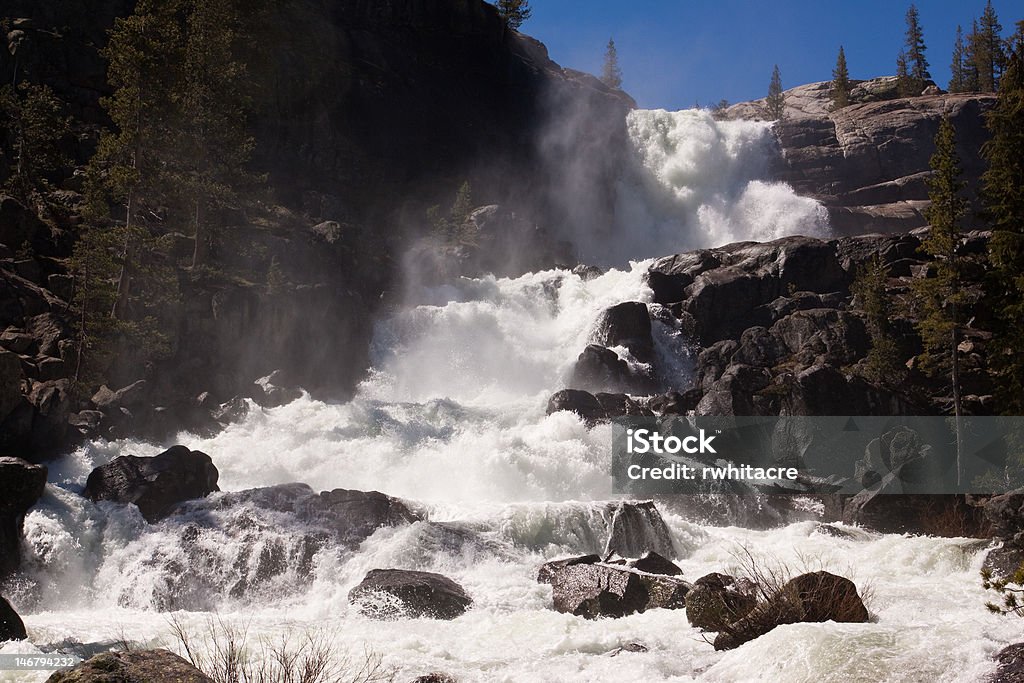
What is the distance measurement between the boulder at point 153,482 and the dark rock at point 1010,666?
2123cm

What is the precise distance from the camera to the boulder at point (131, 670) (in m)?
7.74

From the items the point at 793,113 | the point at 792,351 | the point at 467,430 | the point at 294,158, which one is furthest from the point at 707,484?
the point at 793,113

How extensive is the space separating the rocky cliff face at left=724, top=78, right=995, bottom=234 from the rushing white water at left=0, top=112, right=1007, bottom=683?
42.1 m

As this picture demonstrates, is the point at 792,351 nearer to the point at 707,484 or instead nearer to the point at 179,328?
the point at 707,484

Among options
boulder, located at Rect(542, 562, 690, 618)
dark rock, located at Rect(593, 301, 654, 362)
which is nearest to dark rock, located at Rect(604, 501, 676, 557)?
boulder, located at Rect(542, 562, 690, 618)

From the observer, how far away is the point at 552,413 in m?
36.7

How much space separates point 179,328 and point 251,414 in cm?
593

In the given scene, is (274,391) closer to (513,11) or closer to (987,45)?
(513,11)

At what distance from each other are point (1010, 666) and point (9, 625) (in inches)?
636

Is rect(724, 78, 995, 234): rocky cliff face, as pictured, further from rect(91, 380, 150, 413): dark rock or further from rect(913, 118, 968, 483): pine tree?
rect(91, 380, 150, 413): dark rock

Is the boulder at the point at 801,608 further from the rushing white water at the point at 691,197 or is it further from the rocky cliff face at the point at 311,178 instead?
the rushing white water at the point at 691,197

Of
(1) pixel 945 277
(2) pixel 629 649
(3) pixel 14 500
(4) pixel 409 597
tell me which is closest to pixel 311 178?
(3) pixel 14 500

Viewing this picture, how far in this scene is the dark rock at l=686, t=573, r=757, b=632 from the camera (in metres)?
14.1

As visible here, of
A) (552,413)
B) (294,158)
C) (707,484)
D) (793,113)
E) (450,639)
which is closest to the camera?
(450,639)
